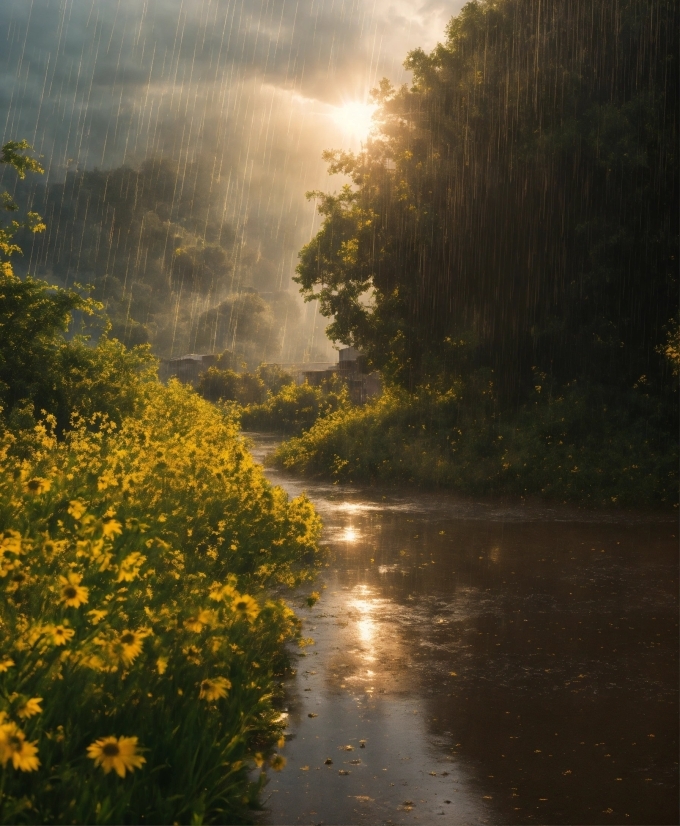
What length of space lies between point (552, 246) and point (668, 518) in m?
6.87

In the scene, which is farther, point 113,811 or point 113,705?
point 113,705

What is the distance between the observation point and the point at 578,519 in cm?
1419

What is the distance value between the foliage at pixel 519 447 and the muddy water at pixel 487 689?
4.59m

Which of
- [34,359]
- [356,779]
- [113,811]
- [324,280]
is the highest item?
[324,280]

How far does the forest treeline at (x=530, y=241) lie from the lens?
1753 cm

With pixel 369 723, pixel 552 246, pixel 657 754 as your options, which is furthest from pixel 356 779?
pixel 552 246

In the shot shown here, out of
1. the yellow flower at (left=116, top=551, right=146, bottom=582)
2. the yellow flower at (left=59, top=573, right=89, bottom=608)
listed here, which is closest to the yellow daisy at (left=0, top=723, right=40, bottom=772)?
the yellow flower at (left=59, top=573, right=89, bottom=608)

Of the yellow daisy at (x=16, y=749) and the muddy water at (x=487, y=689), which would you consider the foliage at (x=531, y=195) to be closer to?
the muddy water at (x=487, y=689)

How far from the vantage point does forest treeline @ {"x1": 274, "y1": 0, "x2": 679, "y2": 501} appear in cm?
1753

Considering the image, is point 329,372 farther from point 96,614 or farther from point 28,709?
point 28,709

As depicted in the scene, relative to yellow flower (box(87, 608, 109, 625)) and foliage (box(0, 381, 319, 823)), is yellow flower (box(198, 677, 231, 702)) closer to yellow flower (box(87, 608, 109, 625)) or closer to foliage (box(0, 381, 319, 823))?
foliage (box(0, 381, 319, 823))

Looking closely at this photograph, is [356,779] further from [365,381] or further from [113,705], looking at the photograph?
[365,381]

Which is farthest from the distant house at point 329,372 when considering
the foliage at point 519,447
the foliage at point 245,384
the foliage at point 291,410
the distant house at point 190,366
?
the foliage at point 519,447

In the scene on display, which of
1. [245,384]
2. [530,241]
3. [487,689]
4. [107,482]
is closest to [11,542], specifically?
[107,482]
